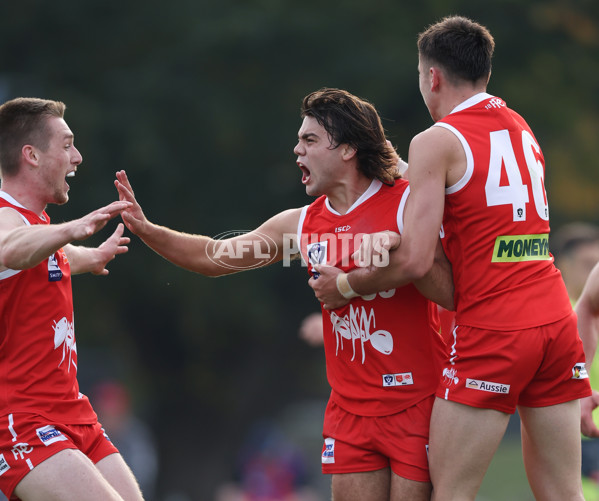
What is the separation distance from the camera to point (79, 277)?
15172 millimetres

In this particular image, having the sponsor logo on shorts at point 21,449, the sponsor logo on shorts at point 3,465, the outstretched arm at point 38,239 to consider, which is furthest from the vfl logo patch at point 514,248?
the sponsor logo on shorts at point 3,465

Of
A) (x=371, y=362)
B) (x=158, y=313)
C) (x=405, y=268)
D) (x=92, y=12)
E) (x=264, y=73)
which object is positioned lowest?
(x=158, y=313)

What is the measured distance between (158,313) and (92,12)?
521cm

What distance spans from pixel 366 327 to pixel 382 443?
65 centimetres

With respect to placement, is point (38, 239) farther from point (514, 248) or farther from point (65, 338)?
point (514, 248)

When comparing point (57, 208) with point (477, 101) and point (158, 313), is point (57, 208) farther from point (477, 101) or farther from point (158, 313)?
point (477, 101)

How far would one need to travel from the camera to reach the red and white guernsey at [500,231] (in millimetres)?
4582

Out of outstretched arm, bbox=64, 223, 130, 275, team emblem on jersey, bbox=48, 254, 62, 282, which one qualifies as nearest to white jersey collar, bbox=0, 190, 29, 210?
team emblem on jersey, bbox=48, 254, 62, 282

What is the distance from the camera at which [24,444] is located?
4.79 metres

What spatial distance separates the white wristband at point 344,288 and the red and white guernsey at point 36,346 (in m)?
1.59

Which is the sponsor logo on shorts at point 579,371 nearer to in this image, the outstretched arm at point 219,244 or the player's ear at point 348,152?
the player's ear at point 348,152

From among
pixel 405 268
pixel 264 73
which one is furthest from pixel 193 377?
pixel 405 268

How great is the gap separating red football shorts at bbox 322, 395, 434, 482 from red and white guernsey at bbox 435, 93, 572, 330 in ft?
2.12

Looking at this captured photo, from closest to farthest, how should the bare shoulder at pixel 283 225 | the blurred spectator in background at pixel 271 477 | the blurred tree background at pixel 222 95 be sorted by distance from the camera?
the bare shoulder at pixel 283 225 → the blurred spectator in background at pixel 271 477 → the blurred tree background at pixel 222 95
